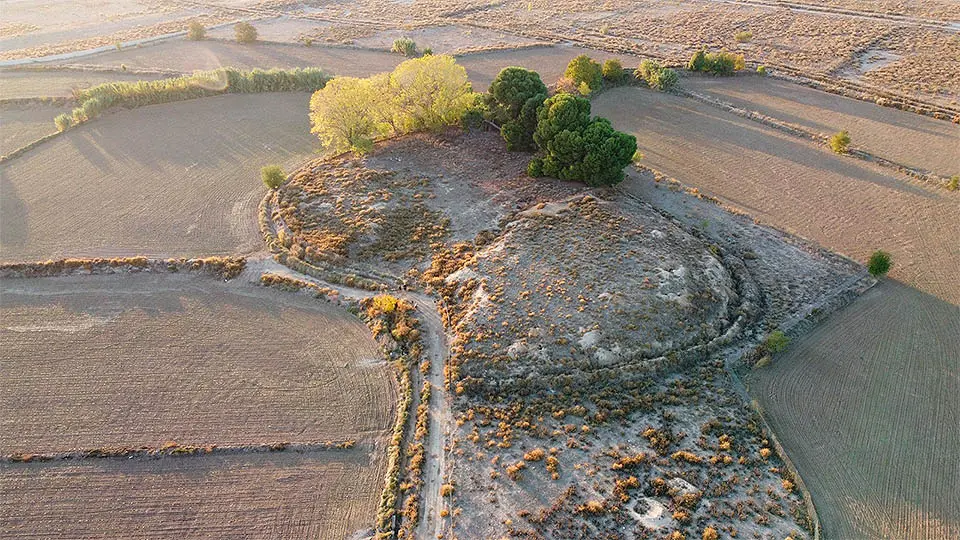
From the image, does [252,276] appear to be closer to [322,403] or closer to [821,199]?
[322,403]

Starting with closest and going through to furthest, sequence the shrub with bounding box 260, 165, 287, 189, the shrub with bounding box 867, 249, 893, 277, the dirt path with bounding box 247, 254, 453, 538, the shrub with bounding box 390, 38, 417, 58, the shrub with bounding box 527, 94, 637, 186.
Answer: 1. the dirt path with bounding box 247, 254, 453, 538
2. the shrub with bounding box 867, 249, 893, 277
3. the shrub with bounding box 527, 94, 637, 186
4. the shrub with bounding box 260, 165, 287, 189
5. the shrub with bounding box 390, 38, 417, 58

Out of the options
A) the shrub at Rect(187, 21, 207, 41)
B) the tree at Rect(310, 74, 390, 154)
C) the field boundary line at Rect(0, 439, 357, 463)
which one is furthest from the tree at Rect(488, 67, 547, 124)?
the shrub at Rect(187, 21, 207, 41)

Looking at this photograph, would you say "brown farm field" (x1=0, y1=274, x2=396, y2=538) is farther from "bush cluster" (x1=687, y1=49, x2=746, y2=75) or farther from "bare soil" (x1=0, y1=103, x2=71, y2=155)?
"bush cluster" (x1=687, y1=49, x2=746, y2=75)

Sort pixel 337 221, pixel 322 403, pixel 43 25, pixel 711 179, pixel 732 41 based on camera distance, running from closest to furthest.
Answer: pixel 322 403, pixel 337 221, pixel 711 179, pixel 732 41, pixel 43 25

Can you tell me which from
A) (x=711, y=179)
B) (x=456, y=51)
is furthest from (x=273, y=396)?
(x=456, y=51)

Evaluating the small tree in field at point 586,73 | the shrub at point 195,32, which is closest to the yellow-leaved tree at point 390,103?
the small tree in field at point 586,73

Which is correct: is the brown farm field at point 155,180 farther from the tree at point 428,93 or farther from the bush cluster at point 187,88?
the tree at point 428,93

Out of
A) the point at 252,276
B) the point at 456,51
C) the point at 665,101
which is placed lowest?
the point at 252,276

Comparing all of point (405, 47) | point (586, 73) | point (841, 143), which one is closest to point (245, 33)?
point (405, 47)
